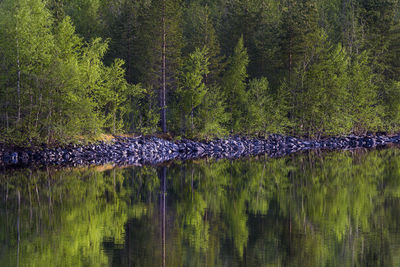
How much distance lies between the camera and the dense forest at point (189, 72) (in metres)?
38.5

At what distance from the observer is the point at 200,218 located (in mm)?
17234

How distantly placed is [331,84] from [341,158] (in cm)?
1883

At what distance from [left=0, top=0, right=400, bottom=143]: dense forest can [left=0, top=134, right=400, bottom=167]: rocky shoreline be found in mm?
1105

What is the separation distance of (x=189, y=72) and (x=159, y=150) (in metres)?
9.23

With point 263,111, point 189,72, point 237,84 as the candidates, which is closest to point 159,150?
point 189,72

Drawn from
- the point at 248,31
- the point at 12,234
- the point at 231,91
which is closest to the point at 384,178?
the point at 12,234

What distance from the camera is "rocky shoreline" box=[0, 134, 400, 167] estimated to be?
37.0 m

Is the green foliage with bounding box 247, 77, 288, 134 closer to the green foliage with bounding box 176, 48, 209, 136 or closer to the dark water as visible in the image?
the green foliage with bounding box 176, 48, 209, 136

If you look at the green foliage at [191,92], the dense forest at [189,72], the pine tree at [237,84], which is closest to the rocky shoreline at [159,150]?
the dense forest at [189,72]

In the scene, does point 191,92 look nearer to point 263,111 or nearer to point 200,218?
point 263,111

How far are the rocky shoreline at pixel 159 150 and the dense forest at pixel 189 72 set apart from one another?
3.62 feet

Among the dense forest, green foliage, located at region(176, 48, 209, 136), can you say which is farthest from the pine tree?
green foliage, located at region(176, 48, 209, 136)

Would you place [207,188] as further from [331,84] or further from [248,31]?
[248,31]

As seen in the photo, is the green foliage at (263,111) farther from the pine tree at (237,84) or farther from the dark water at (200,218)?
the dark water at (200,218)
